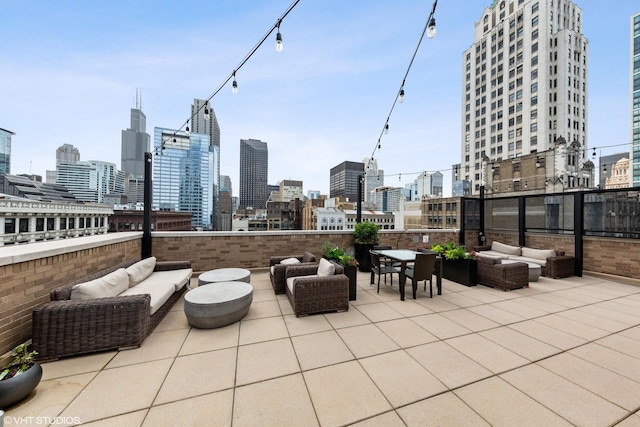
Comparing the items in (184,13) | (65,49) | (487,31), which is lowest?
(65,49)

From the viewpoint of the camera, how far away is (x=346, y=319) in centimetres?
336

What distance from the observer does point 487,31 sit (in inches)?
1933

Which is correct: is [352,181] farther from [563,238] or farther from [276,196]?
[563,238]

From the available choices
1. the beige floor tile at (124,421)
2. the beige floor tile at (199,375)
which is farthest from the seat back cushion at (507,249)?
the beige floor tile at (124,421)

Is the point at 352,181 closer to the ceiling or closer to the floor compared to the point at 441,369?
closer to the ceiling

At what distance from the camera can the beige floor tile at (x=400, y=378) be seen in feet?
6.23

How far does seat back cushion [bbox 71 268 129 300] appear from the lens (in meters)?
2.61

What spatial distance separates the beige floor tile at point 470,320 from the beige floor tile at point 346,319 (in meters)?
1.27

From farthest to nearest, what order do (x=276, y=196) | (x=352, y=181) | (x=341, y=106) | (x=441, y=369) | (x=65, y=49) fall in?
(x=276, y=196) < (x=352, y=181) < (x=341, y=106) < (x=65, y=49) < (x=441, y=369)

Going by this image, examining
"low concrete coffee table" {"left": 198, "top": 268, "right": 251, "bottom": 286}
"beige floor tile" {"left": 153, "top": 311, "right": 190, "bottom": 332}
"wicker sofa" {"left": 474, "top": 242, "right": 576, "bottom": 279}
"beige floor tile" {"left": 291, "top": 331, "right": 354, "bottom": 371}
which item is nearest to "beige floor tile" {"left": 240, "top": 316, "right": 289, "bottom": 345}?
"beige floor tile" {"left": 291, "top": 331, "right": 354, "bottom": 371}

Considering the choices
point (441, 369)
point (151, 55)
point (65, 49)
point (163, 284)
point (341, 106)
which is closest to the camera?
point (441, 369)

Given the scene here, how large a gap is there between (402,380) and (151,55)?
8511 mm

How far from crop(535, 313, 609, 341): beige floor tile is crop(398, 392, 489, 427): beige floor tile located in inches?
92.8

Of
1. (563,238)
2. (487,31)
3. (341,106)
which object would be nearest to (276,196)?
(487,31)
